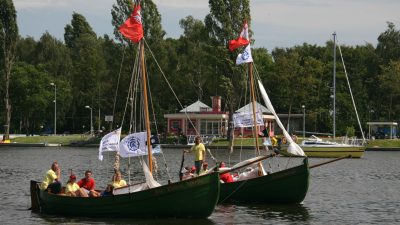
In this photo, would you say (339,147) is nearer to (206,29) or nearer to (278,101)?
(206,29)

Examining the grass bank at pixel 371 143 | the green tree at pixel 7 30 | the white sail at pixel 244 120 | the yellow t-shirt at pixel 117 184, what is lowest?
the yellow t-shirt at pixel 117 184

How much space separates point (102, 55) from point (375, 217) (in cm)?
11952

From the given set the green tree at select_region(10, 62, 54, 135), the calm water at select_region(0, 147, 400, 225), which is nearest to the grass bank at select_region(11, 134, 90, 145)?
the green tree at select_region(10, 62, 54, 135)

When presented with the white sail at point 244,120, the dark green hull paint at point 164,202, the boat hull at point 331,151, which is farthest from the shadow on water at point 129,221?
the boat hull at point 331,151

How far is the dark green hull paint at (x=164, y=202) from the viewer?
1187 inches

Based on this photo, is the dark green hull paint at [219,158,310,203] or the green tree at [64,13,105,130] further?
the green tree at [64,13,105,130]

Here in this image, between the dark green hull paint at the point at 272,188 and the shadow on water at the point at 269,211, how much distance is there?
41 cm

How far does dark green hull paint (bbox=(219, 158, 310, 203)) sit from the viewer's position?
1406 inches

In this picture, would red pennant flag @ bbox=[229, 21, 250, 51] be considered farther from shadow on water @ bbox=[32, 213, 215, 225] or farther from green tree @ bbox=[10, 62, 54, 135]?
green tree @ bbox=[10, 62, 54, 135]

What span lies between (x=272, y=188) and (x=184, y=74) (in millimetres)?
98332

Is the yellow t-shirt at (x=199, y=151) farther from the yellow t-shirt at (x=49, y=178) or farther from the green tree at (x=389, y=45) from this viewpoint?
the green tree at (x=389, y=45)

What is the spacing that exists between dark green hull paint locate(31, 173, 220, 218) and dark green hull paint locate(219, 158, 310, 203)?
17.7 feet

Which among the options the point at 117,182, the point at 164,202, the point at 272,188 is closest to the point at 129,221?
the point at 164,202

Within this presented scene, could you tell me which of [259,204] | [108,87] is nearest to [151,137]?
[259,204]
